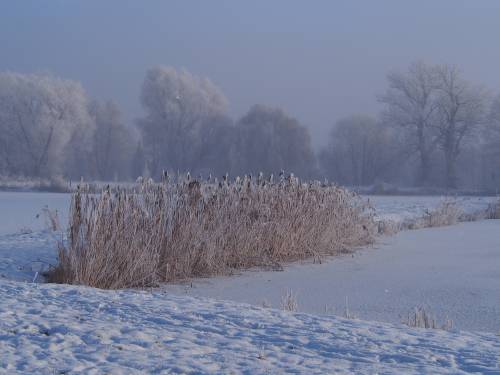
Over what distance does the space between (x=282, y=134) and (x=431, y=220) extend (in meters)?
30.1

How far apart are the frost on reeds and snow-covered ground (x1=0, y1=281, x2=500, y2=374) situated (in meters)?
2.07

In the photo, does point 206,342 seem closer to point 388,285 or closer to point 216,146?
point 388,285

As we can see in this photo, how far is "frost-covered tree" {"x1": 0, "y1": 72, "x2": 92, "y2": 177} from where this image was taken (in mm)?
44250

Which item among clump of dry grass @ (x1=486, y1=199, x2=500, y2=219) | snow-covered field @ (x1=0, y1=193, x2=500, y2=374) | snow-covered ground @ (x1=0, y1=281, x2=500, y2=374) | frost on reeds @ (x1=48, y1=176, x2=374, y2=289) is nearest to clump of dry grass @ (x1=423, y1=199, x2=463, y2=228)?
clump of dry grass @ (x1=486, y1=199, x2=500, y2=219)

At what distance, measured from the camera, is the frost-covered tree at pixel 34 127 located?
145 feet

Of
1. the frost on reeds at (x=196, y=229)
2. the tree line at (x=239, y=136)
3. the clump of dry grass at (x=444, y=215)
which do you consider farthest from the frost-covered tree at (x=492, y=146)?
the frost on reeds at (x=196, y=229)

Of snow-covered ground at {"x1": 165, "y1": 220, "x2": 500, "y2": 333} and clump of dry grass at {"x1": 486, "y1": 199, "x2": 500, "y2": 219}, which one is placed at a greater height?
clump of dry grass at {"x1": 486, "y1": 199, "x2": 500, "y2": 219}

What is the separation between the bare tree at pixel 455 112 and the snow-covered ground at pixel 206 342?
3953cm

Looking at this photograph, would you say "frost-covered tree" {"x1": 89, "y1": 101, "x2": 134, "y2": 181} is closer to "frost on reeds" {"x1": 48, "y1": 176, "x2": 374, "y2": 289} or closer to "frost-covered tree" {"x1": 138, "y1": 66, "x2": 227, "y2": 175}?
"frost-covered tree" {"x1": 138, "y1": 66, "x2": 227, "y2": 175}

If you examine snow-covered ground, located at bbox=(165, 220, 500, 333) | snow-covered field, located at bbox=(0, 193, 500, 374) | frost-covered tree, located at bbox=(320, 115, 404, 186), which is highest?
frost-covered tree, located at bbox=(320, 115, 404, 186)

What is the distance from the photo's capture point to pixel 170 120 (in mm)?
48594

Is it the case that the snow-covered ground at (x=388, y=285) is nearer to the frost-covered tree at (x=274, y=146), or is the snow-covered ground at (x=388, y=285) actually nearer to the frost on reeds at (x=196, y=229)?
the frost on reeds at (x=196, y=229)

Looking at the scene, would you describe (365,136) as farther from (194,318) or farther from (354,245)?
(194,318)

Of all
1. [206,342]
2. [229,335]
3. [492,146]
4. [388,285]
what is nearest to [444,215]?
[388,285]
